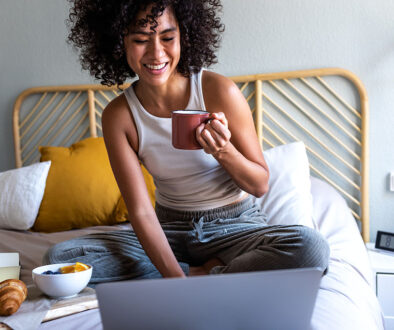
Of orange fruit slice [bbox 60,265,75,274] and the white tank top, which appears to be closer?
orange fruit slice [bbox 60,265,75,274]

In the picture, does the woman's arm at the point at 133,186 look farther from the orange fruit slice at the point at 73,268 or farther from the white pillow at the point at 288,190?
the white pillow at the point at 288,190

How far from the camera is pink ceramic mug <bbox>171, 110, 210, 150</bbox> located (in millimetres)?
1024

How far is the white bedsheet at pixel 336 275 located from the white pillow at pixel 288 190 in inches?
3.8

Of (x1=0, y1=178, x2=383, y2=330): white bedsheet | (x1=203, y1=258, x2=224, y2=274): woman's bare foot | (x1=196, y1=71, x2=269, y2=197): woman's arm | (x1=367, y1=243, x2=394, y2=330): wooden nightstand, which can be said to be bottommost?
(x1=367, y1=243, x2=394, y2=330): wooden nightstand

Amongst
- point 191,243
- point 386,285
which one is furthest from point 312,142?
point 191,243

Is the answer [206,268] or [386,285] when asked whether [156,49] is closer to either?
[206,268]

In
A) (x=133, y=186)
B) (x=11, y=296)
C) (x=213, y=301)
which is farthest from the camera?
(x=133, y=186)

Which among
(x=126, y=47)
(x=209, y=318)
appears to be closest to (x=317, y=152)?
(x=126, y=47)

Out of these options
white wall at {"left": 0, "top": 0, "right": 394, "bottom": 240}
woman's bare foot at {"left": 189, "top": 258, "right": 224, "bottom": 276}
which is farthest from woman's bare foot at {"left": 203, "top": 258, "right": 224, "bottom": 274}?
white wall at {"left": 0, "top": 0, "right": 394, "bottom": 240}

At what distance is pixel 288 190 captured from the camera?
182cm

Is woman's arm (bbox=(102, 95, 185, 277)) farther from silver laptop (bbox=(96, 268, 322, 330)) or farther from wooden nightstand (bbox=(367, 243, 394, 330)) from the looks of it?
wooden nightstand (bbox=(367, 243, 394, 330))

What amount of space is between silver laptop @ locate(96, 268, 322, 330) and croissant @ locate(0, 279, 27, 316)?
0.36 meters

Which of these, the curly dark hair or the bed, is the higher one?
the curly dark hair

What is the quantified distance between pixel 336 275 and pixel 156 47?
80 centimetres
